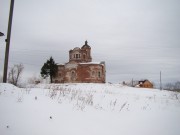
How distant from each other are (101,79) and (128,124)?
3857 centimetres

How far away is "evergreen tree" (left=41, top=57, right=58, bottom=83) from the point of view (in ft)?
149

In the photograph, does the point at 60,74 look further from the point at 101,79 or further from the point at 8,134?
the point at 8,134

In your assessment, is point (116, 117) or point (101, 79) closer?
point (116, 117)

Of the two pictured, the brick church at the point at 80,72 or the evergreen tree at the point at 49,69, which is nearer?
the brick church at the point at 80,72

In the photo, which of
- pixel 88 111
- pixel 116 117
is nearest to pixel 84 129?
pixel 88 111

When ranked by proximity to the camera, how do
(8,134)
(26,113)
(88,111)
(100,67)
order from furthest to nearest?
(100,67)
(88,111)
(26,113)
(8,134)

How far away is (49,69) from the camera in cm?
4581

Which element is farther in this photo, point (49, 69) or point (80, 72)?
point (49, 69)

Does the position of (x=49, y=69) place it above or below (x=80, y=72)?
above

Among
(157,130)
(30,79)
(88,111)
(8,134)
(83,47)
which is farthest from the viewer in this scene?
(30,79)

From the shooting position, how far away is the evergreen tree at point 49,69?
45531 millimetres

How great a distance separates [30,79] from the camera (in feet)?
220

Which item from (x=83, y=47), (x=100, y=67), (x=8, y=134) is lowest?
(x=8, y=134)

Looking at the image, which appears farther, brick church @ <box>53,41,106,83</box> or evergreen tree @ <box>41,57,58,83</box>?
evergreen tree @ <box>41,57,58,83</box>
